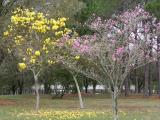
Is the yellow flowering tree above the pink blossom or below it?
above

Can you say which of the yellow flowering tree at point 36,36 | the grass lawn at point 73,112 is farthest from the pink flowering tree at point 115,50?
the yellow flowering tree at point 36,36

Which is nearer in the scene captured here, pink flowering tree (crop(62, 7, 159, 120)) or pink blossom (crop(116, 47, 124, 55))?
pink blossom (crop(116, 47, 124, 55))

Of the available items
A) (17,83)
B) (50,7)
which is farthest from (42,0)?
(17,83)

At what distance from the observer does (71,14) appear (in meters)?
33.6

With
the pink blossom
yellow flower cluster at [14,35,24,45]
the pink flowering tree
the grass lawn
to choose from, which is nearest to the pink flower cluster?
the pink flowering tree

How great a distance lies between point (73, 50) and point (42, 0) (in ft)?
60.8

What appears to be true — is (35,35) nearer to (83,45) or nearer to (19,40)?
(19,40)

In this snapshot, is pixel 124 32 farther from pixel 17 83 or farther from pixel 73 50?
pixel 17 83

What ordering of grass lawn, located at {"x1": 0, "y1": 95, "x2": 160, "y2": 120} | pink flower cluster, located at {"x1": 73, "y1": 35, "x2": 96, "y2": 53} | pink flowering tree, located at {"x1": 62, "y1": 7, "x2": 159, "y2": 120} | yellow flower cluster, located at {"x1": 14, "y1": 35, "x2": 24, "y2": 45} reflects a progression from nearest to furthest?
pink flowering tree, located at {"x1": 62, "y1": 7, "x2": 159, "y2": 120} < pink flower cluster, located at {"x1": 73, "y1": 35, "x2": 96, "y2": 53} < grass lawn, located at {"x1": 0, "y1": 95, "x2": 160, "y2": 120} < yellow flower cluster, located at {"x1": 14, "y1": 35, "x2": 24, "y2": 45}

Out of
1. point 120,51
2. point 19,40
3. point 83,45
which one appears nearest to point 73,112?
point 19,40

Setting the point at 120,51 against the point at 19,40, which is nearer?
the point at 120,51

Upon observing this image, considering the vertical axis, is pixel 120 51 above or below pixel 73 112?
above

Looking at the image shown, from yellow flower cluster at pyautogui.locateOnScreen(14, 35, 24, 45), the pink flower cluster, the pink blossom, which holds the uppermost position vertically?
yellow flower cluster at pyautogui.locateOnScreen(14, 35, 24, 45)

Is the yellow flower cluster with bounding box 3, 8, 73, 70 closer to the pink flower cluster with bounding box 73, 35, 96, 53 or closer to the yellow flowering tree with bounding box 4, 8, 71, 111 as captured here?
the yellow flowering tree with bounding box 4, 8, 71, 111
